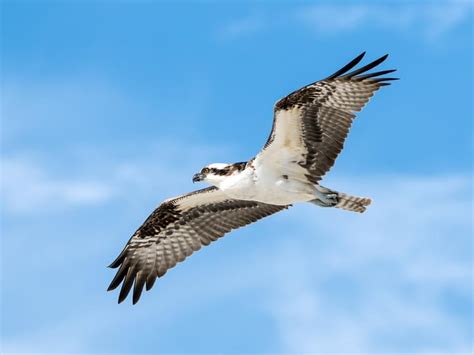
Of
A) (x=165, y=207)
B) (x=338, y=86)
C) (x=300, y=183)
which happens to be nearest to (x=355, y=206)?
(x=300, y=183)

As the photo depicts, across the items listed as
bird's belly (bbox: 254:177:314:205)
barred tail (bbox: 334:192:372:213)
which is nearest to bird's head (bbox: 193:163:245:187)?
bird's belly (bbox: 254:177:314:205)

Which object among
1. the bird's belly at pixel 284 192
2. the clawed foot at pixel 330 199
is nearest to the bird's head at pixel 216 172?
the bird's belly at pixel 284 192

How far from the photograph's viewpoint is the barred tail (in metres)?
16.8

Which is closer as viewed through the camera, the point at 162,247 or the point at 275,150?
the point at 275,150

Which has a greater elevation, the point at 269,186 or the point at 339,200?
the point at 269,186

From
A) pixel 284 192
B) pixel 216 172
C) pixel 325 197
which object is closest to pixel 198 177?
pixel 216 172

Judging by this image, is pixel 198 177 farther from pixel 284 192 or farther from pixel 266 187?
pixel 284 192

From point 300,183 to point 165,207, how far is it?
3016mm

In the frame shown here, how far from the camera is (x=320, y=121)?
1611 cm

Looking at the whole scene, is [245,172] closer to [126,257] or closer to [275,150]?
[275,150]

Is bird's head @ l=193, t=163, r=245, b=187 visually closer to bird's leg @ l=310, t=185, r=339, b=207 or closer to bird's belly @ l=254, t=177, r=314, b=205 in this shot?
bird's belly @ l=254, t=177, r=314, b=205

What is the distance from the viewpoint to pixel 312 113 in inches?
630

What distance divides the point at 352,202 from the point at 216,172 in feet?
7.95

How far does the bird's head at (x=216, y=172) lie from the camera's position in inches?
640
